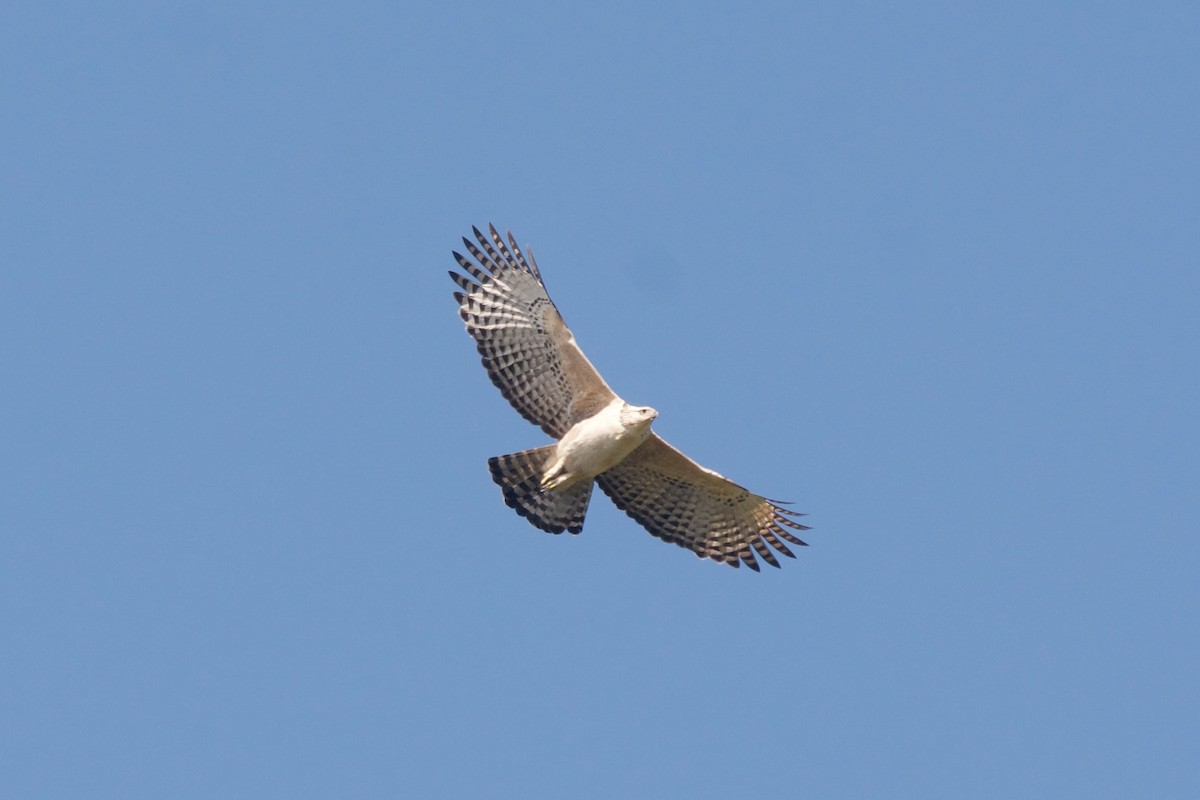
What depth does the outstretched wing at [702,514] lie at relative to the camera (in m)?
20.1

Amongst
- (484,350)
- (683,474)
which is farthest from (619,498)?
(484,350)

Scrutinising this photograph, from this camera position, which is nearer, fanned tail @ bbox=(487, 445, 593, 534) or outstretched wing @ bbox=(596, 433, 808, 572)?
fanned tail @ bbox=(487, 445, 593, 534)

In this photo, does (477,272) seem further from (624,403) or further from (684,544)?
(684,544)

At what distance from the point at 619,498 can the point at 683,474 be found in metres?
0.86

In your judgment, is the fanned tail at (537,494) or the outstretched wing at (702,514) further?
the outstretched wing at (702,514)

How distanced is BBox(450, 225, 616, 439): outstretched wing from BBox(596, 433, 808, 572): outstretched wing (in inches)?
37.6

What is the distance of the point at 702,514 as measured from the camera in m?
20.3

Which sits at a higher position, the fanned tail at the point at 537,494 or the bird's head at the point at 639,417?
the bird's head at the point at 639,417

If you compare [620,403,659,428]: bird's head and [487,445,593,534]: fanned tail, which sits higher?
[620,403,659,428]: bird's head

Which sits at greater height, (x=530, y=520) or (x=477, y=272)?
(x=477, y=272)

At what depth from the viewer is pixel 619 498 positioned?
2033 cm

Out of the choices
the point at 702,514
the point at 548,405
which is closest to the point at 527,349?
the point at 548,405

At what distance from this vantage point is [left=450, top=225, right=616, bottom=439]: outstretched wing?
64.0 ft

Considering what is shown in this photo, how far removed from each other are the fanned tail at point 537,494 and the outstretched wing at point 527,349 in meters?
0.39
